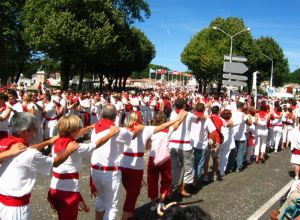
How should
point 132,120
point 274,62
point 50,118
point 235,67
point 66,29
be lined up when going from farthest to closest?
point 274,62 → point 66,29 → point 235,67 → point 50,118 → point 132,120

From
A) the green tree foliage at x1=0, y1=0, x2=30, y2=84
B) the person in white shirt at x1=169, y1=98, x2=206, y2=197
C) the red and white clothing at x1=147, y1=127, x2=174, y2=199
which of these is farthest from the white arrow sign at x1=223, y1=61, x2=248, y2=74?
the green tree foliage at x1=0, y1=0, x2=30, y2=84

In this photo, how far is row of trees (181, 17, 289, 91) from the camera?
5428cm

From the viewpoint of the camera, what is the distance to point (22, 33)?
36344 millimetres

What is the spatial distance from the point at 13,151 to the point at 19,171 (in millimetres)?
222

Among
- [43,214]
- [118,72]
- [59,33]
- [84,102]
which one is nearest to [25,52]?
[59,33]

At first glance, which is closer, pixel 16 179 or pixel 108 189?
pixel 16 179

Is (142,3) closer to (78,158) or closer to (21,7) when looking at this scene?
(21,7)

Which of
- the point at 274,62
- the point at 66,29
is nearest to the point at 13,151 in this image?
the point at 66,29

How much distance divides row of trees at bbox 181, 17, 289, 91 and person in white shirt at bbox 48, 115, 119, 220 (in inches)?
2017

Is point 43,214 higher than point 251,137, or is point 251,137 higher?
point 251,137

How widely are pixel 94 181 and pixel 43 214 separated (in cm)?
163

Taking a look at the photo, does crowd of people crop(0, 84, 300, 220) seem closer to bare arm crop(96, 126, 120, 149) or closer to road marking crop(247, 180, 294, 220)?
bare arm crop(96, 126, 120, 149)

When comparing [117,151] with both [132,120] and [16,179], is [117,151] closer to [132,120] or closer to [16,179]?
[132,120]

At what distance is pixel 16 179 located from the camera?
3645 mm
